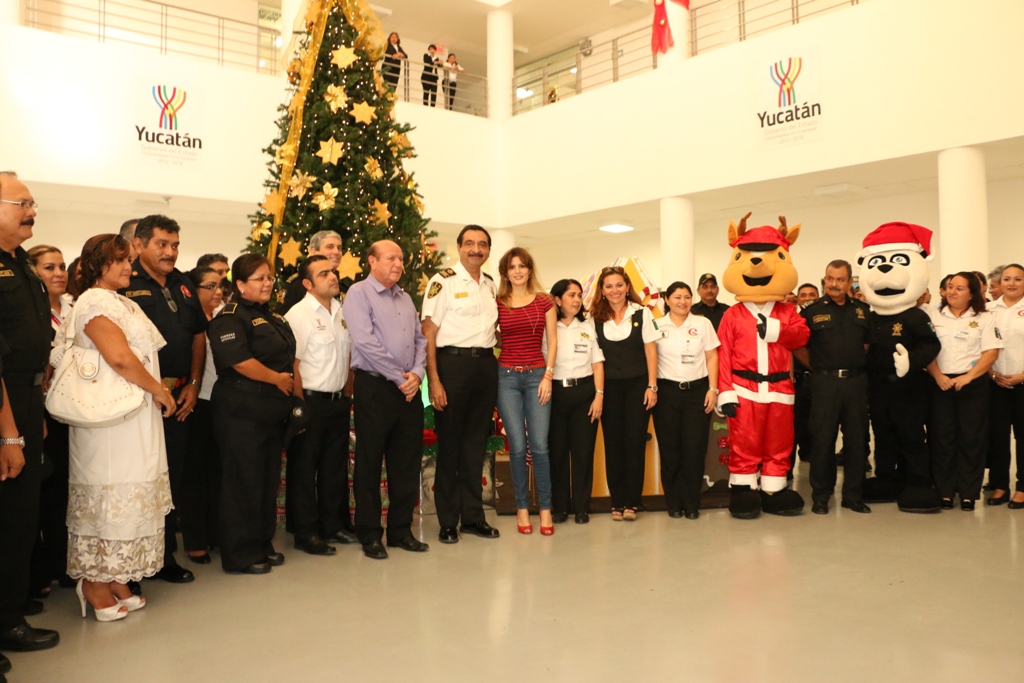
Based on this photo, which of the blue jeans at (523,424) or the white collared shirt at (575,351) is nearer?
the blue jeans at (523,424)

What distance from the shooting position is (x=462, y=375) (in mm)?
4586

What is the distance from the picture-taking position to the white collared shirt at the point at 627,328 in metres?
5.29

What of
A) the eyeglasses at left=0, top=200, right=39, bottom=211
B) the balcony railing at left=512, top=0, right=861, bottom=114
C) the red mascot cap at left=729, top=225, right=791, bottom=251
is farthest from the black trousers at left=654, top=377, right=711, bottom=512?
the balcony railing at left=512, top=0, right=861, bottom=114

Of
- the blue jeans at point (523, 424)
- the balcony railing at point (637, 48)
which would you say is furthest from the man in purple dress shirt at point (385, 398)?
the balcony railing at point (637, 48)

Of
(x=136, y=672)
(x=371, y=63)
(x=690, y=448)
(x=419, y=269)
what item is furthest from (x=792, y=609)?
(x=371, y=63)

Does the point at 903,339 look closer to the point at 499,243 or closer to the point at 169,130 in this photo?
the point at 499,243

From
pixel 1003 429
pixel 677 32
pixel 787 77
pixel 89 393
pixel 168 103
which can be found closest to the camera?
pixel 89 393

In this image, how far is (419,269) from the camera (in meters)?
5.66

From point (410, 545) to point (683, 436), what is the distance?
194 cm

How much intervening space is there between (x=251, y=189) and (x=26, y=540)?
8.50 meters

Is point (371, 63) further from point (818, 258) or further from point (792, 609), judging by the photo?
point (818, 258)

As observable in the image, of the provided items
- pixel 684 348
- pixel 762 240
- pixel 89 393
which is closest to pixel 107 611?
pixel 89 393

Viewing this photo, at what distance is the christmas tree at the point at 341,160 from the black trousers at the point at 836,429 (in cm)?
282

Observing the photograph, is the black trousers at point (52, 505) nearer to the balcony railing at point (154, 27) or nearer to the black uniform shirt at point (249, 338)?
the black uniform shirt at point (249, 338)
